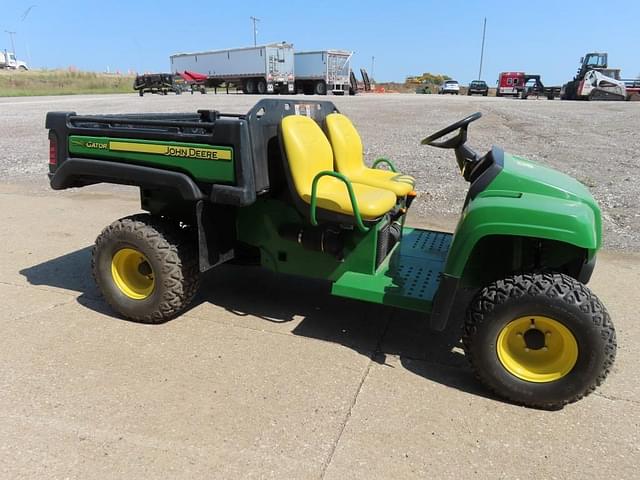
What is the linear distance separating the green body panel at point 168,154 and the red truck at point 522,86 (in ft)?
119

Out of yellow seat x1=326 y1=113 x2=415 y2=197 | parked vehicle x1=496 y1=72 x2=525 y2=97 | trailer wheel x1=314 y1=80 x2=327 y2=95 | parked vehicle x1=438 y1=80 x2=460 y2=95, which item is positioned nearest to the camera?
yellow seat x1=326 y1=113 x2=415 y2=197

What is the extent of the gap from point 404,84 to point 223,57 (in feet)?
112

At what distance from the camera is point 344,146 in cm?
404

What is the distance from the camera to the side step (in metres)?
2.99

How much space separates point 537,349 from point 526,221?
2.26 feet

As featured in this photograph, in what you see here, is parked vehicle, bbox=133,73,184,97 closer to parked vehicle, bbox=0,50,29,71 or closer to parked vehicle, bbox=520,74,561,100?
parked vehicle, bbox=520,74,561,100

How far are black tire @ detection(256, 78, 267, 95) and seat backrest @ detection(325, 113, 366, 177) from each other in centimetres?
3218

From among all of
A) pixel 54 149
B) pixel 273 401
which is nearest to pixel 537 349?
pixel 273 401

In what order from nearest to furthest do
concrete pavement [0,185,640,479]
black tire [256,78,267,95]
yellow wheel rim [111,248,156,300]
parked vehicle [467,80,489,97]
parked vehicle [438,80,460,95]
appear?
concrete pavement [0,185,640,479] → yellow wheel rim [111,248,156,300] → black tire [256,78,267,95] → parked vehicle [467,80,489,97] → parked vehicle [438,80,460,95]

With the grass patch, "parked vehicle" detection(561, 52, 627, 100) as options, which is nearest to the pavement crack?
"parked vehicle" detection(561, 52, 627, 100)

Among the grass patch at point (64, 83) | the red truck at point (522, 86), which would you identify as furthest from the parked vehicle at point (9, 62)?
the red truck at point (522, 86)

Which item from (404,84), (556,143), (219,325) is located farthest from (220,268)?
(404,84)

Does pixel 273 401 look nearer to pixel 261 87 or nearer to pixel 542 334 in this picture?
pixel 542 334

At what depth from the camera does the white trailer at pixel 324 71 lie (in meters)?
33.7
